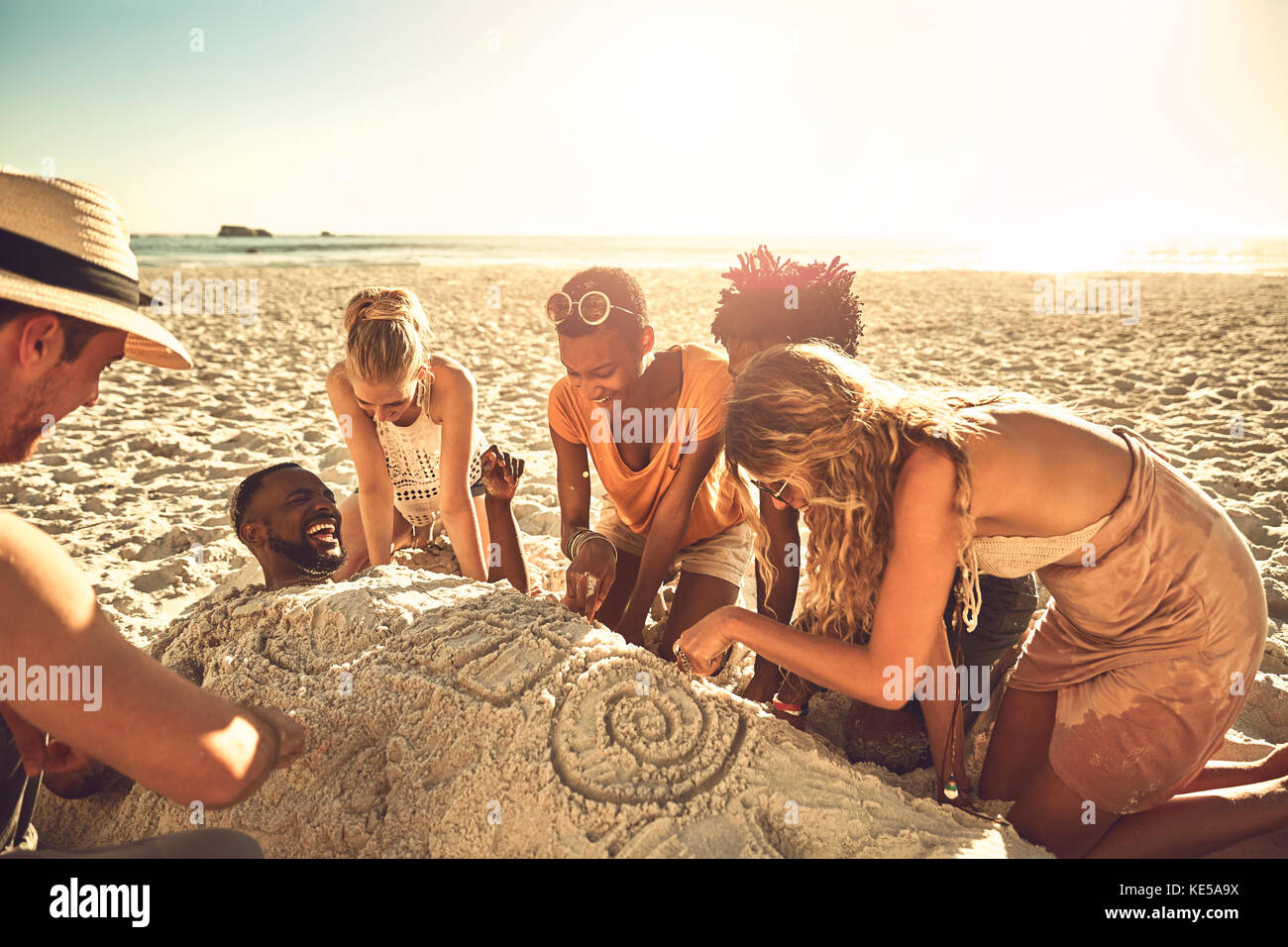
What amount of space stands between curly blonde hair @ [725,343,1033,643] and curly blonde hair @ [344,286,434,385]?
1512 millimetres

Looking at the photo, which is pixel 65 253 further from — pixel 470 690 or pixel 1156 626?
pixel 1156 626

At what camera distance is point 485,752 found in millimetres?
1848

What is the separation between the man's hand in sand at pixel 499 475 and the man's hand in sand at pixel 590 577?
32.0 inches

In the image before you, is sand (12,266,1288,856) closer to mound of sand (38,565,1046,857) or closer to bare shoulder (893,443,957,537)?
mound of sand (38,565,1046,857)

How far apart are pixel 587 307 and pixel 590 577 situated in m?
0.98

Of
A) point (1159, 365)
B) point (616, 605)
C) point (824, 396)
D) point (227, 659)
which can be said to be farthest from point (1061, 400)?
point (227, 659)

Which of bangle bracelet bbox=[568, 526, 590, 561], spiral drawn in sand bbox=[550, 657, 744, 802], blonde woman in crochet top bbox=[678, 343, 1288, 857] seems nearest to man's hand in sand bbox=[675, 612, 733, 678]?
blonde woman in crochet top bbox=[678, 343, 1288, 857]

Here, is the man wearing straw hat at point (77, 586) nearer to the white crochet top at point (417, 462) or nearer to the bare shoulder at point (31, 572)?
the bare shoulder at point (31, 572)

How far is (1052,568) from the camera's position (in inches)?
82.1

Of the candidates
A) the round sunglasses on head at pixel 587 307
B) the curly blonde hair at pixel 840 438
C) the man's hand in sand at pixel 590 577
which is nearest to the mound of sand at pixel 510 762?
the man's hand in sand at pixel 590 577

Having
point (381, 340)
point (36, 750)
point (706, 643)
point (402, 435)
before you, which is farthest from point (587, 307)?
point (36, 750)

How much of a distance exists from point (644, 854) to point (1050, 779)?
3.90ft

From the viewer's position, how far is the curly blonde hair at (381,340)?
2.89m
